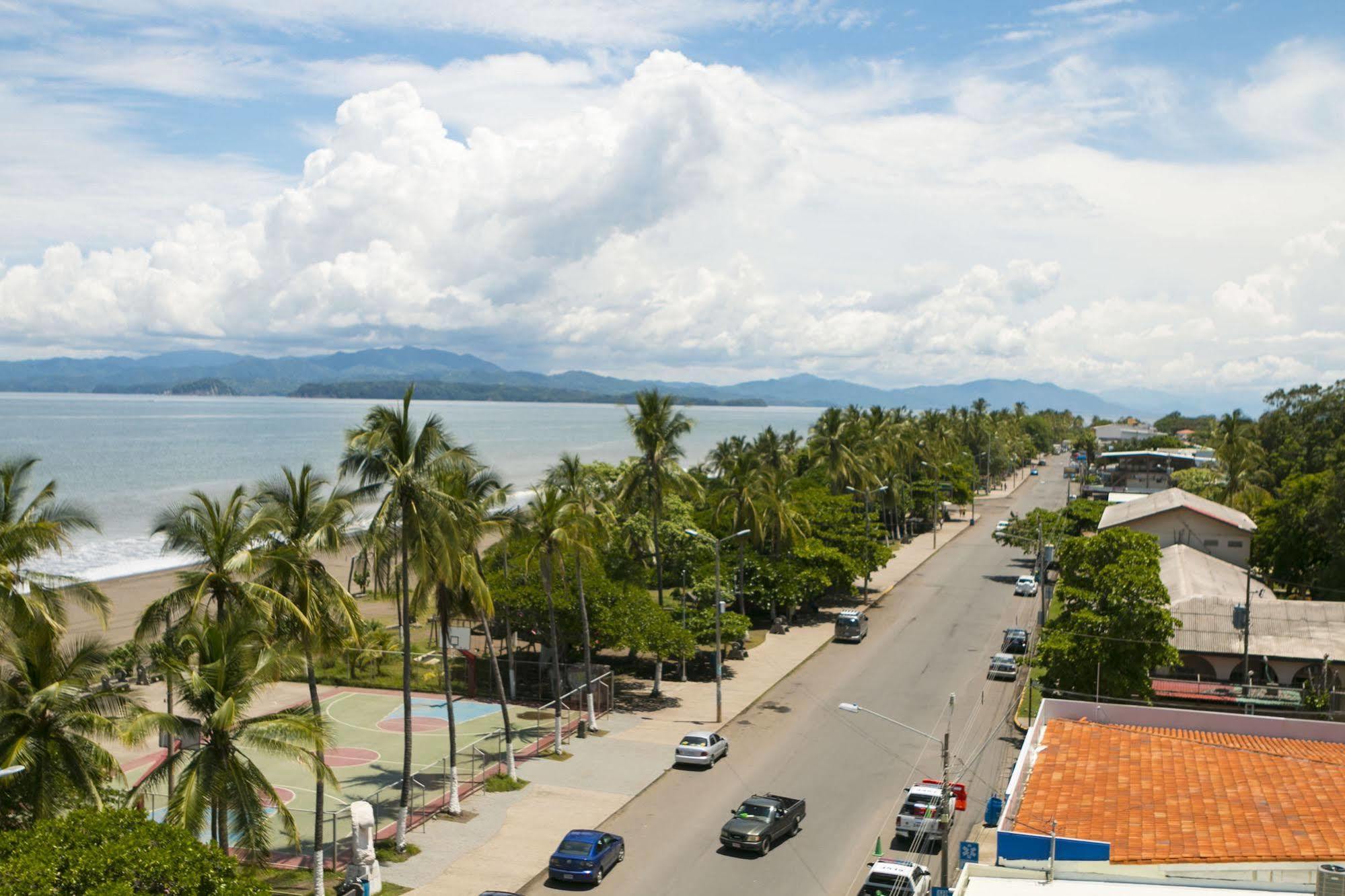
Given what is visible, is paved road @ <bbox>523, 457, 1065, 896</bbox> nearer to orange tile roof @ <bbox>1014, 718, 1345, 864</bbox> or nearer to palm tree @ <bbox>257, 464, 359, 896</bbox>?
orange tile roof @ <bbox>1014, 718, 1345, 864</bbox>

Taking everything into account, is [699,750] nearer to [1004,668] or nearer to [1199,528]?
[1004,668]

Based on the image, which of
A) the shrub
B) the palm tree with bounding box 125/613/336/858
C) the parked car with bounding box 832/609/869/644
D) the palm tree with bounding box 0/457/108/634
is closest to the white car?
the palm tree with bounding box 125/613/336/858

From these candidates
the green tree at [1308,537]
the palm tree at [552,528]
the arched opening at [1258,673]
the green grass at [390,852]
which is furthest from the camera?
the green tree at [1308,537]

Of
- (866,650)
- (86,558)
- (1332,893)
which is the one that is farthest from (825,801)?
(86,558)

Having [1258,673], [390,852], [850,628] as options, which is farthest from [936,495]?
[390,852]

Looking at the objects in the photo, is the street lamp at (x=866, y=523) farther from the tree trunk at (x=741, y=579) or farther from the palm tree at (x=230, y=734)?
the palm tree at (x=230, y=734)

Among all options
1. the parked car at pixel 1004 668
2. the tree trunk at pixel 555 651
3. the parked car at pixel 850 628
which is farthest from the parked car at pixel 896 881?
the parked car at pixel 850 628
